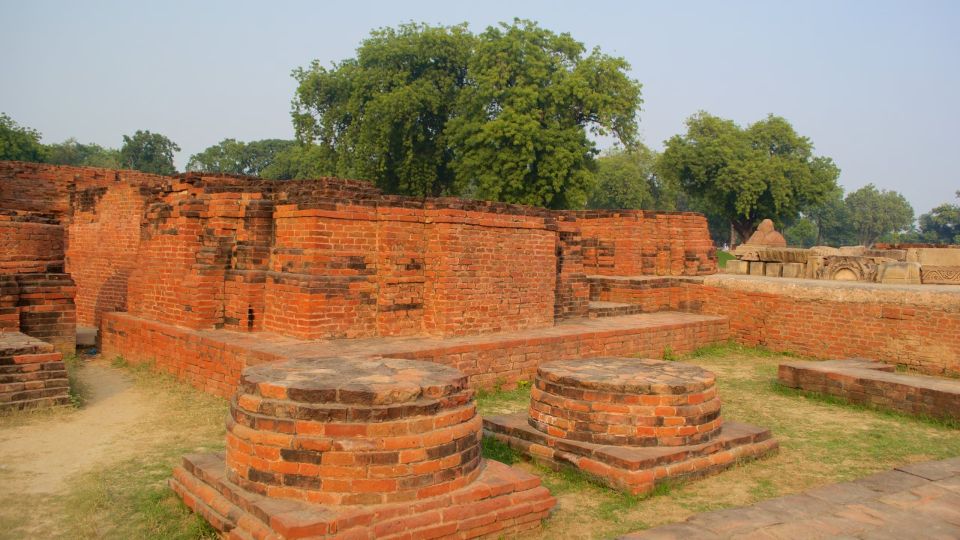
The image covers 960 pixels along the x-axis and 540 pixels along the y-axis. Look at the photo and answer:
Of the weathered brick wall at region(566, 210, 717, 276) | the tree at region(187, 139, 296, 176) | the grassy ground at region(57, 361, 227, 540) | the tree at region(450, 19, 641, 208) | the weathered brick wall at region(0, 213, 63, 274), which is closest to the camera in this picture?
the grassy ground at region(57, 361, 227, 540)

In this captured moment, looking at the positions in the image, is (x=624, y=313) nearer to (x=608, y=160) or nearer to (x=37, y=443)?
(x=37, y=443)

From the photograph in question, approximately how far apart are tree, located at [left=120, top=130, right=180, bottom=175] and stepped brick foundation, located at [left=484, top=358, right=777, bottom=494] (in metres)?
53.0

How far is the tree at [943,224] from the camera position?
78062 millimetres

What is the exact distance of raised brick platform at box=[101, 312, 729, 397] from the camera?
21.7 feet

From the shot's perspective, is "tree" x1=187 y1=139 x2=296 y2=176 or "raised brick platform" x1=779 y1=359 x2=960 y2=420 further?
"tree" x1=187 y1=139 x2=296 y2=176

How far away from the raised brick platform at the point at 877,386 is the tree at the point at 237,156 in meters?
61.2

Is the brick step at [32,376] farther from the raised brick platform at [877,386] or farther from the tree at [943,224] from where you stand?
the tree at [943,224]

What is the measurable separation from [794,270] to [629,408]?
31.5ft

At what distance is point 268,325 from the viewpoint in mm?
7504

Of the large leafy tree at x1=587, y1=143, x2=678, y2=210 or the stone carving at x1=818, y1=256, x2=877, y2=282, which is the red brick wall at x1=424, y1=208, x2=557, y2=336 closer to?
the stone carving at x1=818, y1=256, x2=877, y2=282

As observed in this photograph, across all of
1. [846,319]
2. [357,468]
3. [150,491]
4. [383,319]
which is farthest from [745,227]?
[357,468]

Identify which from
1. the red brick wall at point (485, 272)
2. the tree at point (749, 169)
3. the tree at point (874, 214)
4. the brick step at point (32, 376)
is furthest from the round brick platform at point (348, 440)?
the tree at point (874, 214)

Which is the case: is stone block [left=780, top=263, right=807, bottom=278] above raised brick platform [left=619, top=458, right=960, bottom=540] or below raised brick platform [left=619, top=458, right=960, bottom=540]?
above

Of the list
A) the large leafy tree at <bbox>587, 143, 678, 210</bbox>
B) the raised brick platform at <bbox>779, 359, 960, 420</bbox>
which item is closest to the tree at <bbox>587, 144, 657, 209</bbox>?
the large leafy tree at <bbox>587, 143, 678, 210</bbox>
